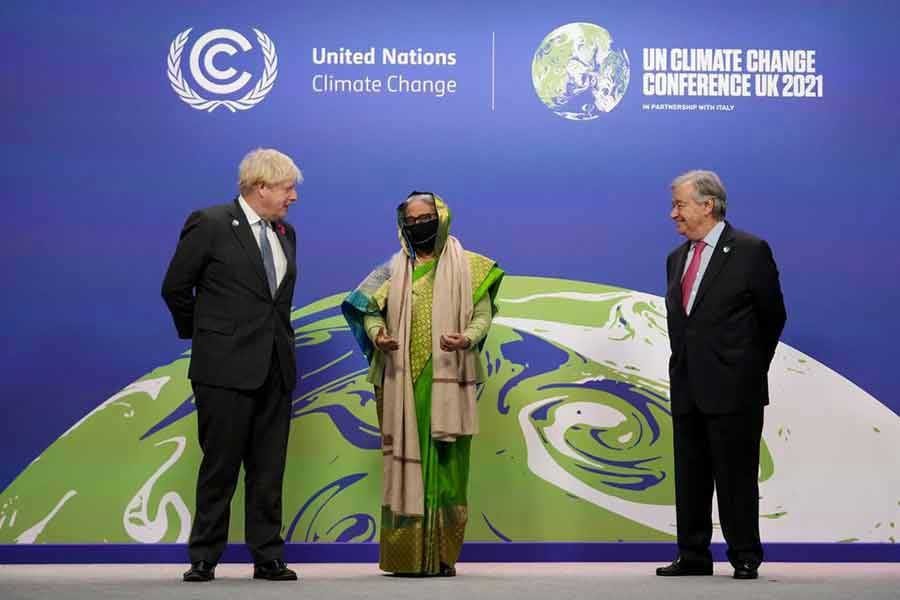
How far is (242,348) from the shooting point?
466cm

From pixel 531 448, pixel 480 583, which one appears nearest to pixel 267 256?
pixel 480 583

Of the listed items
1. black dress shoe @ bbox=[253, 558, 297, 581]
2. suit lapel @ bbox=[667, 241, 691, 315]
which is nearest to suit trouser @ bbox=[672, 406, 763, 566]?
suit lapel @ bbox=[667, 241, 691, 315]

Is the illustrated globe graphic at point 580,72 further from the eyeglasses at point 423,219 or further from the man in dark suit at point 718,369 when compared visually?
the eyeglasses at point 423,219

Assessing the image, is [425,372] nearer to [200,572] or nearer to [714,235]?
[200,572]

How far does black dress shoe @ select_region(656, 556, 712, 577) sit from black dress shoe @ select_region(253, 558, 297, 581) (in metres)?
1.41

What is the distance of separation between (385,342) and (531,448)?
105cm

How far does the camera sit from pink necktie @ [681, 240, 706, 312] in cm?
493

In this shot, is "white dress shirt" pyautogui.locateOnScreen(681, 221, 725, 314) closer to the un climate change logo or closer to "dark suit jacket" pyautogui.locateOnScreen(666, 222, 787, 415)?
"dark suit jacket" pyautogui.locateOnScreen(666, 222, 787, 415)

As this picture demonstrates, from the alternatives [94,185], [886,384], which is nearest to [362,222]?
[94,185]

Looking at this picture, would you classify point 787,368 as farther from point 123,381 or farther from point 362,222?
point 123,381

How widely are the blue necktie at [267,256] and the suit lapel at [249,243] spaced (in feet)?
0.07

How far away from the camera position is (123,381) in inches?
218

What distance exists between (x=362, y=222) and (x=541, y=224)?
78cm

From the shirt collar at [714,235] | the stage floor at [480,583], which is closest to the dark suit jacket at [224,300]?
the stage floor at [480,583]
